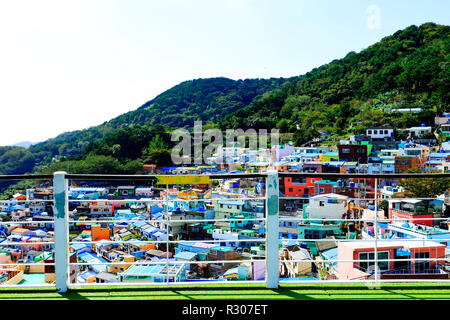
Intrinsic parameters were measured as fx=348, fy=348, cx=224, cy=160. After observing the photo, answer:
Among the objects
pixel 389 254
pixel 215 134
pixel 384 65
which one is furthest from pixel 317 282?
pixel 384 65

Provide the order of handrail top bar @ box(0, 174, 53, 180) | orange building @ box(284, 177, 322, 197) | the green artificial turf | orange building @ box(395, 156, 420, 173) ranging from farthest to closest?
orange building @ box(395, 156, 420, 173) < orange building @ box(284, 177, 322, 197) < handrail top bar @ box(0, 174, 53, 180) < the green artificial turf

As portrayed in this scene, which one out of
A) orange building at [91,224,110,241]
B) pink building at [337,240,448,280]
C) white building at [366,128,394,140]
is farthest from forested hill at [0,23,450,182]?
pink building at [337,240,448,280]

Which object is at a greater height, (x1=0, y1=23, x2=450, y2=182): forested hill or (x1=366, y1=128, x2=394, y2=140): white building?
(x1=0, y1=23, x2=450, y2=182): forested hill
